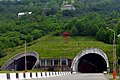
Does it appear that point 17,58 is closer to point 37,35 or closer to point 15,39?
point 15,39

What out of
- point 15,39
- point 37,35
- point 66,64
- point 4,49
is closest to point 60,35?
point 37,35

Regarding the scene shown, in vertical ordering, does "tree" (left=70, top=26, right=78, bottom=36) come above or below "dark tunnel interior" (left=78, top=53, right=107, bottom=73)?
above

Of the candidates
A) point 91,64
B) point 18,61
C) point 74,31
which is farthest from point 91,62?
point 74,31

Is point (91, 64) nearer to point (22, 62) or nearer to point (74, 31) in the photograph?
point (22, 62)

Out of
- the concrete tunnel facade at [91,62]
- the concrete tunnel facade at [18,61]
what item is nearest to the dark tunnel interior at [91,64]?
the concrete tunnel facade at [91,62]

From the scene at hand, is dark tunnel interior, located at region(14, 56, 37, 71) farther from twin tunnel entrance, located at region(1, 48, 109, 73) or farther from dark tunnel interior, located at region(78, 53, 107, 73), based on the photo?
dark tunnel interior, located at region(78, 53, 107, 73)

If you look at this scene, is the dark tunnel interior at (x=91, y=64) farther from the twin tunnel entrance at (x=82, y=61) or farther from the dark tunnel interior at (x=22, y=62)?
the dark tunnel interior at (x=22, y=62)

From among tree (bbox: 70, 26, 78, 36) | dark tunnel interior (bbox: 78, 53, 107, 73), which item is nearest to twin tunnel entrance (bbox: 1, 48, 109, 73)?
dark tunnel interior (bbox: 78, 53, 107, 73)
